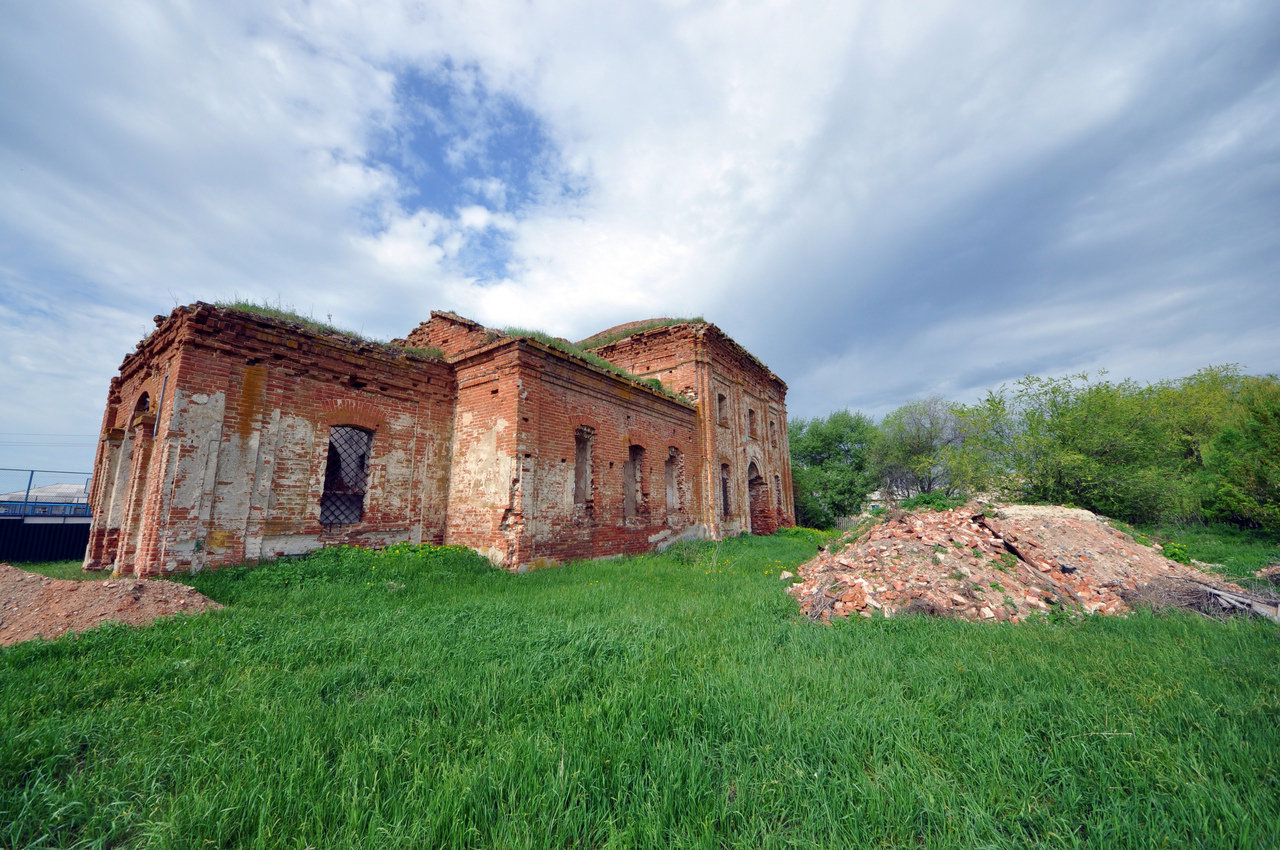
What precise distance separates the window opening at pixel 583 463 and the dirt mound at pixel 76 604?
6975 millimetres

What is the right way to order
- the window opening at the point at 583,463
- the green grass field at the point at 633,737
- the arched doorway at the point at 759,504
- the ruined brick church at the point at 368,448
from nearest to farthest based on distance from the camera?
the green grass field at the point at 633,737 < the ruined brick church at the point at 368,448 < the window opening at the point at 583,463 < the arched doorway at the point at 759,504

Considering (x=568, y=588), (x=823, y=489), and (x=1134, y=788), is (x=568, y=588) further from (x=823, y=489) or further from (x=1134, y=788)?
(x=823, y=489)

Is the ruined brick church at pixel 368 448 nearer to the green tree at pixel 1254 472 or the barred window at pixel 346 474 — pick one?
the barred window at pixel 346 474

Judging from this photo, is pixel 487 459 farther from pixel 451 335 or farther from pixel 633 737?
pixel 633 737

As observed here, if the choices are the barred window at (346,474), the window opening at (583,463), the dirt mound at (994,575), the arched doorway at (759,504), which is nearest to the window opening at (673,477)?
the window opening at (583,463)

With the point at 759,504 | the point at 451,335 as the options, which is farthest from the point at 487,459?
the point at 759,504

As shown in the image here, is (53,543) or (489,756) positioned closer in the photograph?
(489,756)

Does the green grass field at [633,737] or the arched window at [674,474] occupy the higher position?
the arched window at [674,474]

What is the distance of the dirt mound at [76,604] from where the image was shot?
4.74 metres

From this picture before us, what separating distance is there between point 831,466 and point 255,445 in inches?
1111

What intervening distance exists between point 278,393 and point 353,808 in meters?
8.59

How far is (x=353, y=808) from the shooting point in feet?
7.24

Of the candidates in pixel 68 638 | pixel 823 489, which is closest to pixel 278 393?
pixel 68 638

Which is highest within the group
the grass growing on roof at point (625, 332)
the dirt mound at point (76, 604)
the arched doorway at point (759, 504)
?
the grass growing on roof at point (625, 332)
